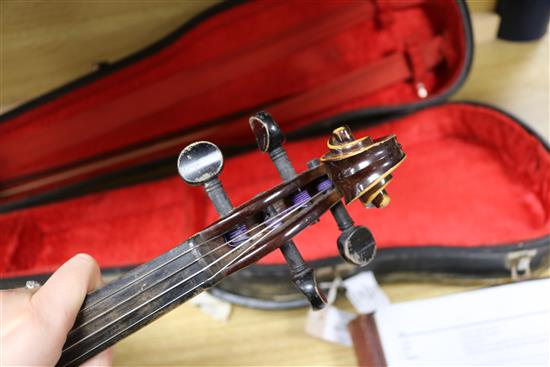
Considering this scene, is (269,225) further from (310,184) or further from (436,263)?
(436,263)

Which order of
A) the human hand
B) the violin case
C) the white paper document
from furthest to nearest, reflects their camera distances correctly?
the violin case < the white paper document < the human hand

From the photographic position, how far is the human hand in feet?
1.30

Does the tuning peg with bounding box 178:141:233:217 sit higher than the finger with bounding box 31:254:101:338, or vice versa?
the tuning peg with bounding box 178:141:233:217

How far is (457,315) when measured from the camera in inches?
28.2

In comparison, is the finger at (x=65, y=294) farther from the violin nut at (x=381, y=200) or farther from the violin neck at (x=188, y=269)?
the violin nut at (x=381, y=200)

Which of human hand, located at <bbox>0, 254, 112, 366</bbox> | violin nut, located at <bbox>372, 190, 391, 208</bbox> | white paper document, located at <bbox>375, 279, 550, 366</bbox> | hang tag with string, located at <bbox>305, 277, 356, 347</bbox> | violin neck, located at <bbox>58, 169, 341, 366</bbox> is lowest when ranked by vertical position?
white paper document, located at <bbox>375, 279, 550, 366</bbox>

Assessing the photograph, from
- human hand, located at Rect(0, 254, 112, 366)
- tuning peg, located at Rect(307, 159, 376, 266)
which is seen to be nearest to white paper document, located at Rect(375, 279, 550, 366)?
tuning peg, located at Rect(307, 159, 376, 266)

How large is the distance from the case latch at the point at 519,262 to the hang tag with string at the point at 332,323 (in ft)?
0.92

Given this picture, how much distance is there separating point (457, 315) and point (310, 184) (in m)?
0.37

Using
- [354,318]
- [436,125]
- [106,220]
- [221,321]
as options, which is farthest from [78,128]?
[436,125]

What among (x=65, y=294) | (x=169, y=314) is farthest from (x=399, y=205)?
(x=65, y=294)

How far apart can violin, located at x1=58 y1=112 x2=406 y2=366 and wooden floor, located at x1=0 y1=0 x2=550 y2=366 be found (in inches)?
12.2

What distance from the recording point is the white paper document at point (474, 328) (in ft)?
2.25

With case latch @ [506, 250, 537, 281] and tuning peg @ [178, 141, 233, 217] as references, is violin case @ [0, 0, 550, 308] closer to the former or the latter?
case latch @ [506, 250, 537, 281]
